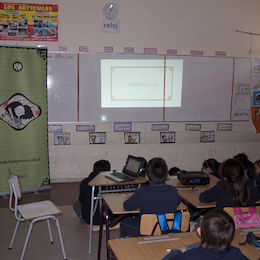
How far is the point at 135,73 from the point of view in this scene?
4793 mm

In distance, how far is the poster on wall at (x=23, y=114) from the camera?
13.3ft

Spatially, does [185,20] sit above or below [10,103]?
above

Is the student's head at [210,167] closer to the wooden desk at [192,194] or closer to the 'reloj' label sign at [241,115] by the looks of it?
the wooden desk at [192,194]

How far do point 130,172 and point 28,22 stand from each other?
10.5 feet

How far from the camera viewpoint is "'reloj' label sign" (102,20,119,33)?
463cm

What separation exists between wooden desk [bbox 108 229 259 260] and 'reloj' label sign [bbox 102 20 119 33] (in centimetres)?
387

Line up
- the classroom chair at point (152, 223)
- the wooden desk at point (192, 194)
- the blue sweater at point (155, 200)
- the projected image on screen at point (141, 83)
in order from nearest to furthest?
the classroom chair at point (152, 223) < the blue sweater at point (155, 200) < the wooden desk at point (192, 194) < the projected image on screen at point (141, 83)

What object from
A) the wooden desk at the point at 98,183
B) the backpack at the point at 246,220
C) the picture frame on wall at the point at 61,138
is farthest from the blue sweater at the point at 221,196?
the picture frame on wall at the point at 61,138

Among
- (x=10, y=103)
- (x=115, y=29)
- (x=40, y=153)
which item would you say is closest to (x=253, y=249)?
(x=40, y=153)

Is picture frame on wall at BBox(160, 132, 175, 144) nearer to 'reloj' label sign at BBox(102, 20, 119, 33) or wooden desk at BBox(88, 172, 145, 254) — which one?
'reloj' label sign at BBox(102, 20, 119, 33)

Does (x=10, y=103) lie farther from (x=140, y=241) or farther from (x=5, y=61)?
(x=140, y=241)

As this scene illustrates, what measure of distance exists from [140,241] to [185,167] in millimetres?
3782

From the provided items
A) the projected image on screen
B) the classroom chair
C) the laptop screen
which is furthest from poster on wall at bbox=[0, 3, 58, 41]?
the classroom chair

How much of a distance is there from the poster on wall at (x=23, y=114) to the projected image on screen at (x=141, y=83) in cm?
110
